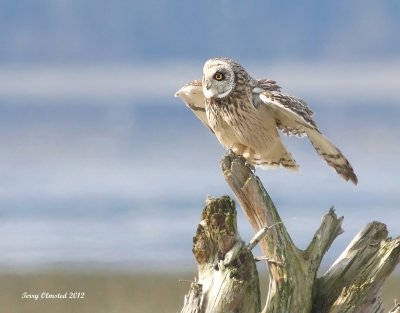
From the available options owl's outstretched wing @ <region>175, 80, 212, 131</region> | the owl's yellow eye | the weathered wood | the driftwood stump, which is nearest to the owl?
the owl's yellow eye

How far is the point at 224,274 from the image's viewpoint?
7.14m

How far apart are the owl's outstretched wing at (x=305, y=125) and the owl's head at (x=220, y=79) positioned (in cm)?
23

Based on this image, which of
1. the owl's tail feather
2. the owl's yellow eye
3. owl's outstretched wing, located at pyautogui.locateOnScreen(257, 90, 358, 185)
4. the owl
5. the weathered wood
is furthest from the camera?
the owl's yellow eye

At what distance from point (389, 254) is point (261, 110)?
5.58ft

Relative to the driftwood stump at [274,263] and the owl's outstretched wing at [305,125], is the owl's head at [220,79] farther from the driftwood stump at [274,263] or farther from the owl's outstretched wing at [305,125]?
the driftwood stump at [274,263]

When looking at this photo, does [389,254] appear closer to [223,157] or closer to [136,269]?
[223,157]

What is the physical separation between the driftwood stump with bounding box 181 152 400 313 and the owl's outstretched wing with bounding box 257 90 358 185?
2.01ft

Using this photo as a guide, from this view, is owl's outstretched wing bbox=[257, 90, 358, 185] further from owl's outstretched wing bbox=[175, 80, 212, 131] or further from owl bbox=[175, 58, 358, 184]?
owl's outstretched wing bbox=[175, 80, 212, 131]

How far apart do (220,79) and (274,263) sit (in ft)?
5.83

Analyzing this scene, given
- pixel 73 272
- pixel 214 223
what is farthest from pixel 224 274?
pixel 73 272

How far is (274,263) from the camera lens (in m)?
7.49

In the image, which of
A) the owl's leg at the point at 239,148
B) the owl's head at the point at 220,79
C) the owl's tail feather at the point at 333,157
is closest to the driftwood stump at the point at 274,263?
the owl's tail feather at the point at 333,157

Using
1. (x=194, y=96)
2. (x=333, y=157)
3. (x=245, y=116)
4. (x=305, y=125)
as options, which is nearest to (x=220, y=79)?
(x=245, y=116)

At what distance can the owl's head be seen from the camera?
347 inches
